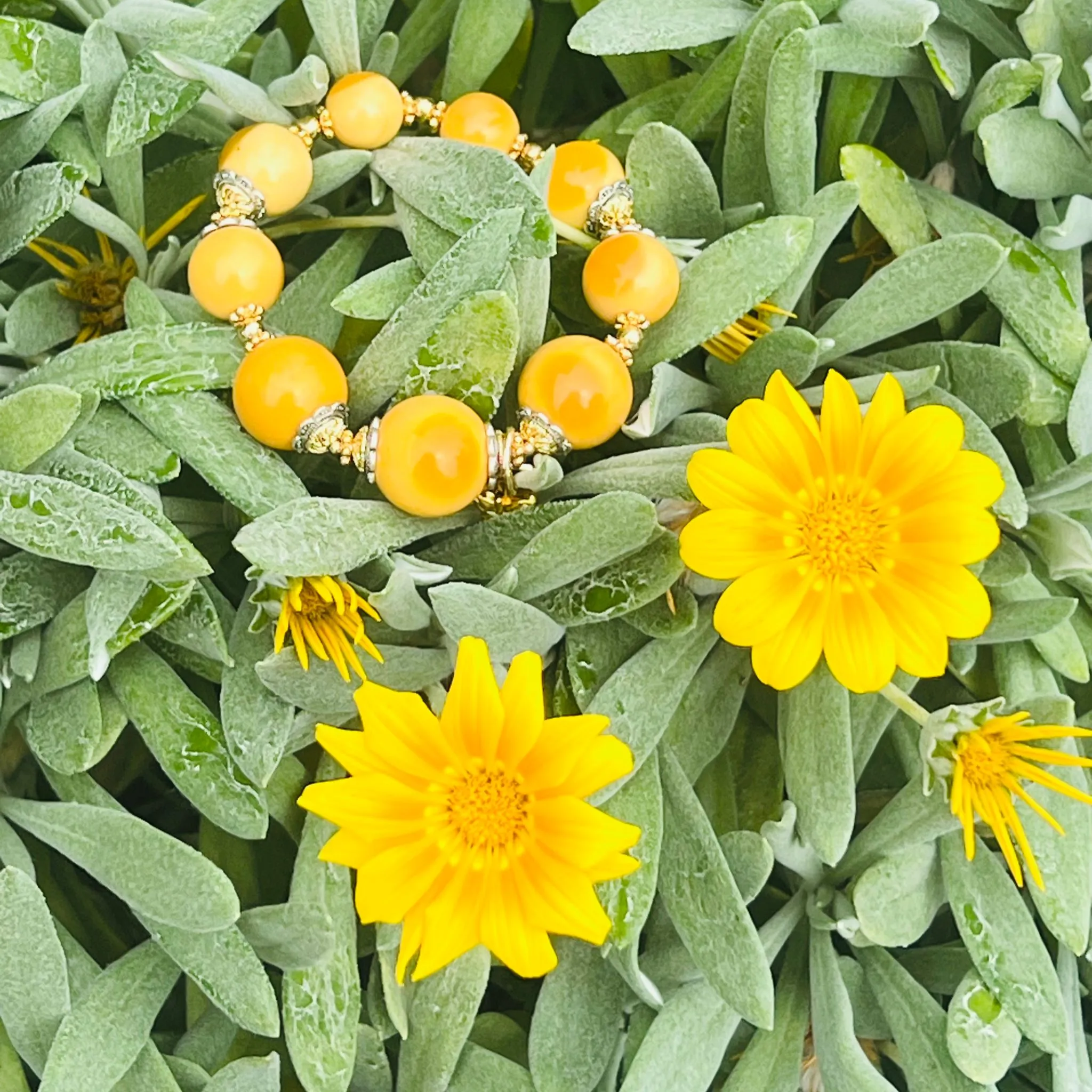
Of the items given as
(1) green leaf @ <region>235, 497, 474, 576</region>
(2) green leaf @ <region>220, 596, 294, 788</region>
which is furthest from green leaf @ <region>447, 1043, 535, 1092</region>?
(1) green leaf @ <region>235, 497, 474, 576</region>

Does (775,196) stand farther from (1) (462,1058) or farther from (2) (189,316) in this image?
(1) (462,1058)

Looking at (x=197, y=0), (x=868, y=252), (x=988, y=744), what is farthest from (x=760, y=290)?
(x=197, y=0)

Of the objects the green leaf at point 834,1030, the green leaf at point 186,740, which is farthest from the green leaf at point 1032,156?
the green leaf at point 186,740

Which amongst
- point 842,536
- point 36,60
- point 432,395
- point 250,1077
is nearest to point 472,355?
point 432,395

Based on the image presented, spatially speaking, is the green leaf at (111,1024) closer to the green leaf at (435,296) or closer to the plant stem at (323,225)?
the green leaf at (435,296)

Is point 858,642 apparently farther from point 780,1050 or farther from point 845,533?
point 780,1050

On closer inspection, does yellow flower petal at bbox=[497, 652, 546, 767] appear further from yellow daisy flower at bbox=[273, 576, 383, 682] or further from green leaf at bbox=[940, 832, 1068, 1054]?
green leaf at bbox=[940, 832, 1068, 1054]
